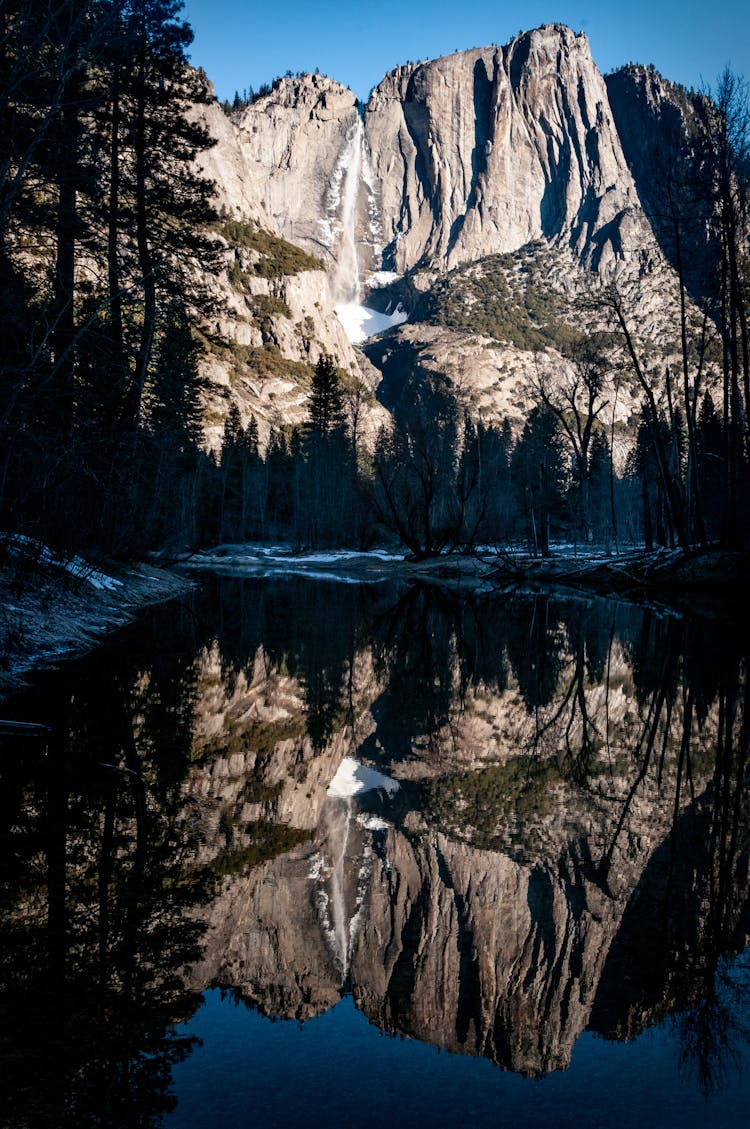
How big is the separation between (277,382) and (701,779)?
115m

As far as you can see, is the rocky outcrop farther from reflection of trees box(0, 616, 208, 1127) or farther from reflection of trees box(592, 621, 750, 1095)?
reflection of trees box(0, 616, 208, 1127)

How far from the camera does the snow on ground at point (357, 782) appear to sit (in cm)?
470

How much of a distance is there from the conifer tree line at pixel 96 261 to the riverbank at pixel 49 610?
645 millimetres

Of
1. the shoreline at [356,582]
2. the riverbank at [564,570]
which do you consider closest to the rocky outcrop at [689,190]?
the riverbank at [564,570]

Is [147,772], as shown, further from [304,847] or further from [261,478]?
[261,478]

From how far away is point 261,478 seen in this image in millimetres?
73312

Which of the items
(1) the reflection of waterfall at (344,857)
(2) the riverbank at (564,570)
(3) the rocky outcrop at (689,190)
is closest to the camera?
(1) the reflection of waterfall at (344,857)

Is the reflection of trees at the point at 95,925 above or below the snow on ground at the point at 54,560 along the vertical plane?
below

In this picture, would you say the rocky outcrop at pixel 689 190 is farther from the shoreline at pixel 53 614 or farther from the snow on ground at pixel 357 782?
the snow on ground at pixel 357 782

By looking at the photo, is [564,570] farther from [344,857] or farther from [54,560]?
[344,857]

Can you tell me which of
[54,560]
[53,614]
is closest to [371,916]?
[53,614]

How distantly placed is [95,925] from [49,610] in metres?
8.29

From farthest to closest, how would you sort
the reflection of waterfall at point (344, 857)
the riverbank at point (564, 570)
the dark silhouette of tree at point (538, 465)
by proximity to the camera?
the dark silhouette of tree at point (538, 465) < the riverbank at point (564, 570) < the reflection of waterfall at point (344, 857)

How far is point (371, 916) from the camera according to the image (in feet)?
9.78
